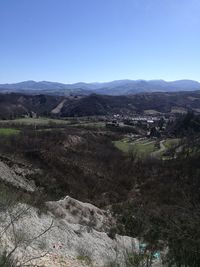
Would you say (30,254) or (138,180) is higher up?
(30,254)

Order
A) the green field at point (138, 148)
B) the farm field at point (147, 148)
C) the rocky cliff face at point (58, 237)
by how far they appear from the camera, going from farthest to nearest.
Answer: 1. the green field at point (138, 148)
2. the farm field at point (147, 148)
3. the rocky cliff face at point (58, 237)

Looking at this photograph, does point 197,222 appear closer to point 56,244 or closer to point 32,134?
point 56,244

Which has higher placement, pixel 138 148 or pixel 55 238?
pixel 55 238

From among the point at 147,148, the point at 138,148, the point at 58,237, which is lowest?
the point at 147,148

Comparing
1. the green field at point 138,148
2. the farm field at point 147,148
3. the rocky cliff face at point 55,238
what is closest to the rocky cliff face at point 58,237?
the rocky cliff face at point 55,238

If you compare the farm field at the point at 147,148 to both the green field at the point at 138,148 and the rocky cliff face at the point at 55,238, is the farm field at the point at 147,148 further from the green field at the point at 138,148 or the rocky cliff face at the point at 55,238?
the rocky cliff face at the point at 55,238

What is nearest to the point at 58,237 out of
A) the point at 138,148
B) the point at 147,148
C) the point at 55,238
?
the point at 55,238

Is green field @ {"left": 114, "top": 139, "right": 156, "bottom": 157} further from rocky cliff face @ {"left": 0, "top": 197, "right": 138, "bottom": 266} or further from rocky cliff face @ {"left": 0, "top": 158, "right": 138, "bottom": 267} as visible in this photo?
rocky cliff face @ {"left": 0, "top": 197, "right": 138, "bottom": 266}

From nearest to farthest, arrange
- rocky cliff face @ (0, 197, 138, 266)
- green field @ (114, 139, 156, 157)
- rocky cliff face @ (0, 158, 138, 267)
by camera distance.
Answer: rocky cliff face @ (0, 158, 138, 267), rocky cliff face @ (0, 197, 138, 266), green field @ (114, 139, 156, 157)

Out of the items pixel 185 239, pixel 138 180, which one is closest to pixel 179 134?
pixel 138 180

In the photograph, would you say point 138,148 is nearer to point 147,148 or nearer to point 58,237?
point 147,148

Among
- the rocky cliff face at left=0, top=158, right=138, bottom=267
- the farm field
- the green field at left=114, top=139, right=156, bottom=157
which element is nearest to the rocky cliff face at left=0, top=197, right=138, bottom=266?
the rocky cliff face at left=0, top=158, right=138, bottom=267
